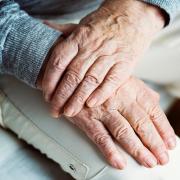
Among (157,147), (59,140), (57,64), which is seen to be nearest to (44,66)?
(57,64)

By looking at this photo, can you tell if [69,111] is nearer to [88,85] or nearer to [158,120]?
[88,85]

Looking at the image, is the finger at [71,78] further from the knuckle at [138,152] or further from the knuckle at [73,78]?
the knuckle at [138,152]

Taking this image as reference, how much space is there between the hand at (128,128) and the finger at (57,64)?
0.26ft

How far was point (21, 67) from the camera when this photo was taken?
767 millimetres

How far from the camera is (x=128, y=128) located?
750 mm

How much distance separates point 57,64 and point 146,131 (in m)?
0.21

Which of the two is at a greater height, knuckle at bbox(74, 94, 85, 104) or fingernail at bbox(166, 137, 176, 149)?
knuckle at bbox(74, 94, 85, 104)

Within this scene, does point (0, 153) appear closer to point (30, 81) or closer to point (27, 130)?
point (27, 130)

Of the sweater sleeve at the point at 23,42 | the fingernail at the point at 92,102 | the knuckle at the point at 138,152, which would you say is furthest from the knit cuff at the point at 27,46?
the knuckle at the point at 138,152

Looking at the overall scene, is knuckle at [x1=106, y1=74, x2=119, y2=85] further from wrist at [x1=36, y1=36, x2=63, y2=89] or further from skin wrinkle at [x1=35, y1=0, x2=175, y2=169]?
wrist at [x1=36, y1=36, x2=63, y2=89]

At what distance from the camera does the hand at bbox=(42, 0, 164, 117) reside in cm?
72

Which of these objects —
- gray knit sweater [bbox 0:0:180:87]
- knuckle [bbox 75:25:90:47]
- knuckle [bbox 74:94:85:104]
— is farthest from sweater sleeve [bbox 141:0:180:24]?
knuckle [bbox 74:94:85:104]

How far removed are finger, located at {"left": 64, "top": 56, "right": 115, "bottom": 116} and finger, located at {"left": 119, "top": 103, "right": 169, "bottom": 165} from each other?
9 centimetres

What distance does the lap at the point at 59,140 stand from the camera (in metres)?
0.74
